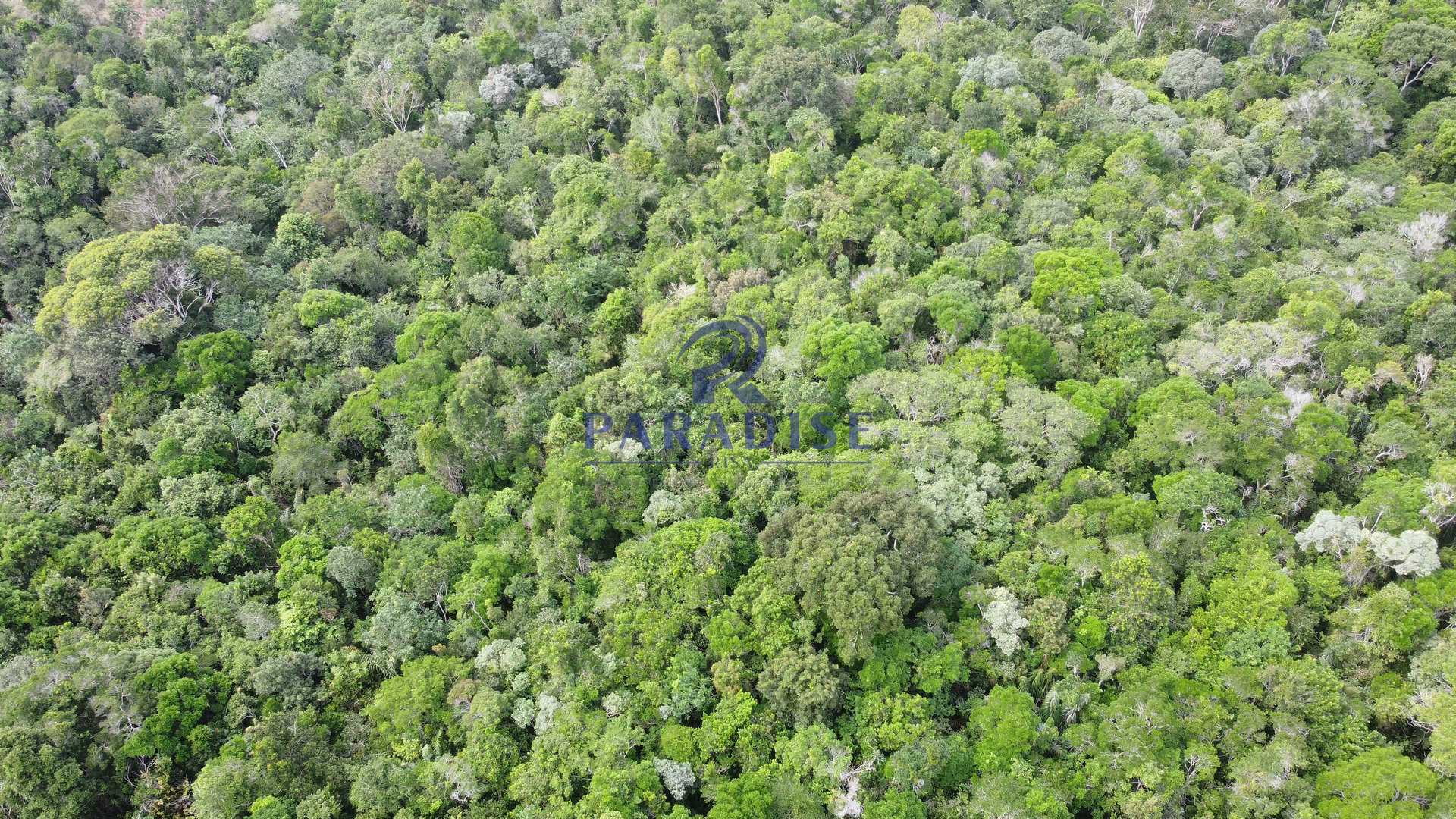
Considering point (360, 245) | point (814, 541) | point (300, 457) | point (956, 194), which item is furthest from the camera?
point (360, 245)

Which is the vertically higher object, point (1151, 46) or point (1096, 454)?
point (1151, 46)

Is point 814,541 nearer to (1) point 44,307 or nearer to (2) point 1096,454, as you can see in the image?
(2) point 1096,454

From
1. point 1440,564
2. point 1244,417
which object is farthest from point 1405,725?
point 1244,417

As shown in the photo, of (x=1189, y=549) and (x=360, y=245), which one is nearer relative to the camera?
(x=1189, y=549)

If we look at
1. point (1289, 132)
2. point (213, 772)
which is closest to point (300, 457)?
point (213, 772)

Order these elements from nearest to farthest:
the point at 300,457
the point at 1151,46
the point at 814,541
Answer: the point at 814,541 < the point at 300,457 < the point at 1151,46

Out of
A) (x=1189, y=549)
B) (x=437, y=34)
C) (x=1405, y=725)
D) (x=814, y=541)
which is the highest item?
(x=437, y=34)
